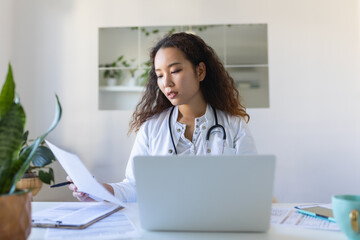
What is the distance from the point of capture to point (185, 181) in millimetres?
727

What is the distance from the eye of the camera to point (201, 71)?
1.84 metres

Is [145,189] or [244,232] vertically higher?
[145,189]

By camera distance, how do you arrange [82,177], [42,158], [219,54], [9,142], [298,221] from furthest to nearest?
1. [219,54]
2. [42,158]
3. [82,177]
4. [298,221]
5. [9,142]

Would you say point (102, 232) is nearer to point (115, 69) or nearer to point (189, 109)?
point (189, 109)

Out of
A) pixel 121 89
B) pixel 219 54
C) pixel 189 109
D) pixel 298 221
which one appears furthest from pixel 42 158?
pixel 298 221

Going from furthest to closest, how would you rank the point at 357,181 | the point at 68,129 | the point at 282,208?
the point at 68,129 → the point at 357,181 → the point at 282,208

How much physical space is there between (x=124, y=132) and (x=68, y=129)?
1.82 feet

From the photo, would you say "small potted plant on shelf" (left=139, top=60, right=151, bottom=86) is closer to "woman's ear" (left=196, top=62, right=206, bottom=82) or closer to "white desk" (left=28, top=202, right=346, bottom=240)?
"woman's ear" (left=196, top=62, right=206, bottom=82)

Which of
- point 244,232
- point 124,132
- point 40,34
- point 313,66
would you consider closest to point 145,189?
point 244,232

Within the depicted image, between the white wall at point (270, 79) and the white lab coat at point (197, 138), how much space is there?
60.9 inches

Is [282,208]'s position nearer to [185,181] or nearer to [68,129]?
[185,181]

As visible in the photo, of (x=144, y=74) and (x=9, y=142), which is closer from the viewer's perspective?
(x=9, y=142)

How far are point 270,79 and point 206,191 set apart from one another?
2.69 metres

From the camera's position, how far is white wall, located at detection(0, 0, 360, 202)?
320 cm
